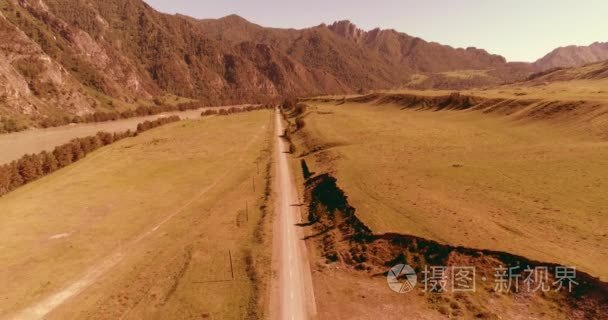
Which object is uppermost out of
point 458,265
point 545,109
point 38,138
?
point 545,109

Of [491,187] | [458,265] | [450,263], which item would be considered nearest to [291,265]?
[450,263]

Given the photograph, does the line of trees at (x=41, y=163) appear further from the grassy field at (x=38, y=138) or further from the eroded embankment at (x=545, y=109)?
the eroded embankment at (x=545, y=109)

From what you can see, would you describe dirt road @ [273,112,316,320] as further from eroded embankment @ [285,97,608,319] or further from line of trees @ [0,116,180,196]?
line of trees @ [0,116,180,196]

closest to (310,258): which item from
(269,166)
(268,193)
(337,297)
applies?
(337,297)

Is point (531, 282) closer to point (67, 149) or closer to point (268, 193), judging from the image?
point (268, 193)
